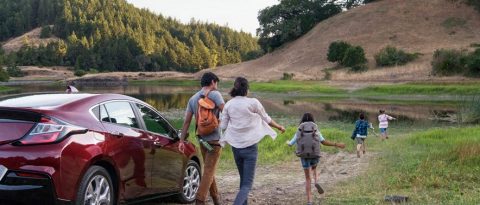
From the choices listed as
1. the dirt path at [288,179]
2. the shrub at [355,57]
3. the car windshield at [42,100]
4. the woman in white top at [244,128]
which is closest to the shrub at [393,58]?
the shrub at [355,57]

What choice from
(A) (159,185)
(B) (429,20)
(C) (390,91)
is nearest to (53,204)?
(A) (159,185)

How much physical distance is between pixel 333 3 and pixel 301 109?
80221 millimetres

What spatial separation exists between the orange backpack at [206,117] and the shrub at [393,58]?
69.9 metres

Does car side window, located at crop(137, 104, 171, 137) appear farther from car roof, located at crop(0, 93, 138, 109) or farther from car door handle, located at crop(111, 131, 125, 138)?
car door handle, located at crop(111, 131, 125, 138)

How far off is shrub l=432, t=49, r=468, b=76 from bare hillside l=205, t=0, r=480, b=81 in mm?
7377

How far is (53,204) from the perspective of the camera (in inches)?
213

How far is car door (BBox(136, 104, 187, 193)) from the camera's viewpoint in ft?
23.8

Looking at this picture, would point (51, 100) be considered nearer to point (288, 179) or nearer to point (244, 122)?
point (244, 122)

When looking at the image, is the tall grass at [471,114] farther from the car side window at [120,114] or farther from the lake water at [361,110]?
the car side window at [120,114]

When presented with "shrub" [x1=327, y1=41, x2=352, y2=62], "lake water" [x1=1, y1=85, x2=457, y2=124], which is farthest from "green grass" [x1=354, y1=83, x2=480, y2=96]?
"shrub" [x1=327, y1=41, x2=352, y2=62]

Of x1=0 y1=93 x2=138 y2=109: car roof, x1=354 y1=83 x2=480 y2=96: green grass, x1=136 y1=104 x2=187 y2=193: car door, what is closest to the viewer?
x1=0 y1=93 x2=138 y2=109: car roof

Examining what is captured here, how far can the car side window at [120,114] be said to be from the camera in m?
6.53

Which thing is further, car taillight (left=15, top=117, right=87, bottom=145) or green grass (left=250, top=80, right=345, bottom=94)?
green grass (left=250, top=80, right=345, bottom=94)

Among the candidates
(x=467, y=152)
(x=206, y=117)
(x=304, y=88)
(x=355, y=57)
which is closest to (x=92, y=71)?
(x=355, y=57)
